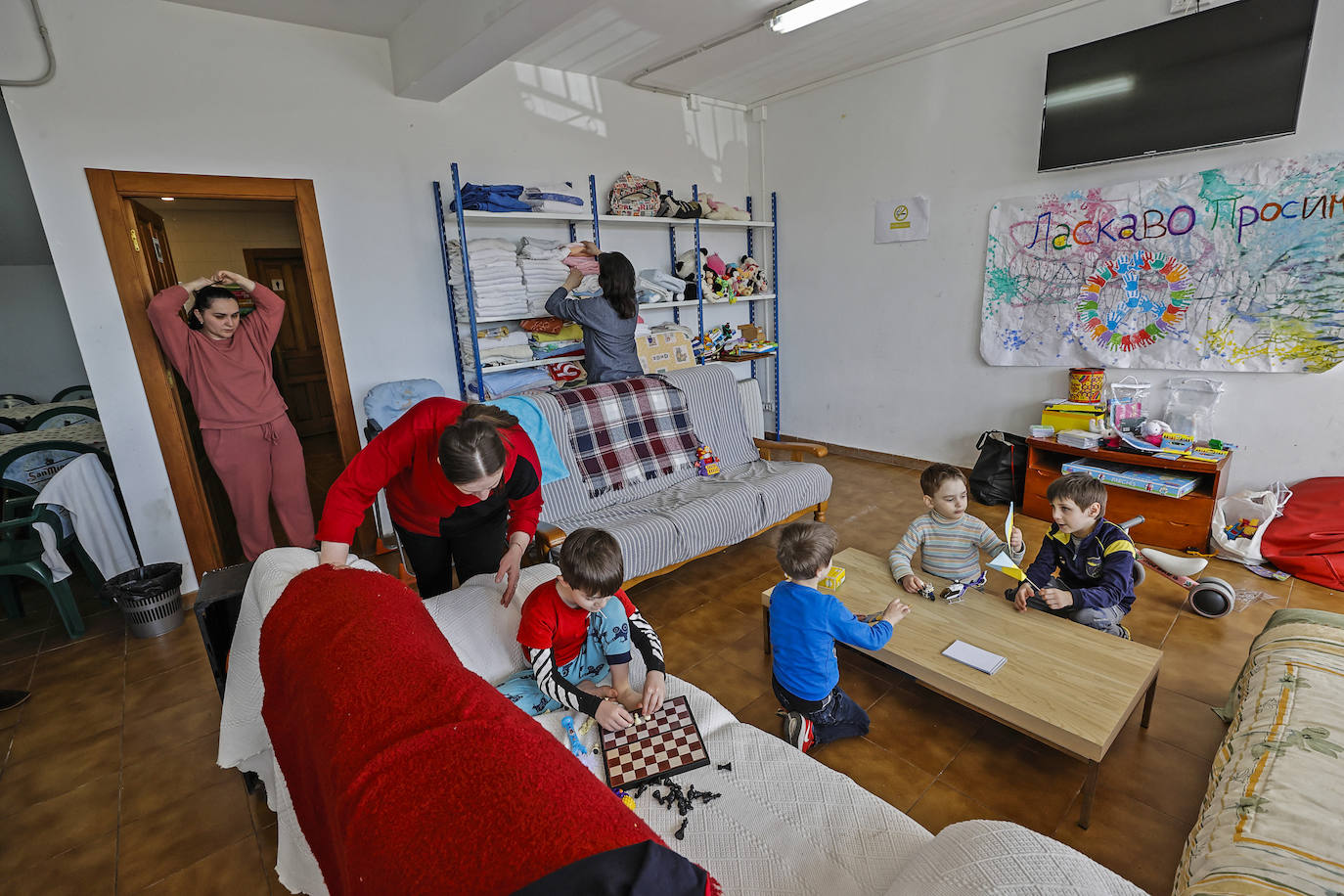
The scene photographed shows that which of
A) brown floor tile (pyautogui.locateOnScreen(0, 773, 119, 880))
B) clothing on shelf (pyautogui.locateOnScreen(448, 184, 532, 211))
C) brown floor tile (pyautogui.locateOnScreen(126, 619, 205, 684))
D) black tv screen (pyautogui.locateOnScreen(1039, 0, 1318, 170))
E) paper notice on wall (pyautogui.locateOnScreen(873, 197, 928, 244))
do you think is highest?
black tv screen (pyautogui.locateOnScreen(1039, 0, 1318, 170))

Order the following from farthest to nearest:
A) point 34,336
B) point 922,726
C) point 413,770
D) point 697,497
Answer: point 34,336 → point 697,497 → point 922,726 → point 413,770

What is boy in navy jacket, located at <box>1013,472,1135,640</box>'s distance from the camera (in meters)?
2.09

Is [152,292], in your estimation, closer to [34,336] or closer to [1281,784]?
[34,336]

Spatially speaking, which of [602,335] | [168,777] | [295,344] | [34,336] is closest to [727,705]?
[168,777]

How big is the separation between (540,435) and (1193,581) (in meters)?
3.07

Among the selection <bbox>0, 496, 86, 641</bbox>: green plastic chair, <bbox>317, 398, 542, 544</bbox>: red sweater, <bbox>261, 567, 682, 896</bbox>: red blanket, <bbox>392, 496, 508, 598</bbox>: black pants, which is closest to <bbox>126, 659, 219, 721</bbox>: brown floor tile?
<bbox>0, 496, 86, 641</bbox>: green plastic chair

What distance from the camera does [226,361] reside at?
2.89 meters

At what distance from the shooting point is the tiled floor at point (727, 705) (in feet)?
5.38

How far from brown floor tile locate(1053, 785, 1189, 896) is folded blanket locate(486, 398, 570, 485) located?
2.28 metres

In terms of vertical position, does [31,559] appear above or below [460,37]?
A: below

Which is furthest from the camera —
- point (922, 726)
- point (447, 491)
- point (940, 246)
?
point (940, 246)

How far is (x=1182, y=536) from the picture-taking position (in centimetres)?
313

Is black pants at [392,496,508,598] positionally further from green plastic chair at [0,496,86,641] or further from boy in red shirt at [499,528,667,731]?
green plastic chair at [0,496,86,641]

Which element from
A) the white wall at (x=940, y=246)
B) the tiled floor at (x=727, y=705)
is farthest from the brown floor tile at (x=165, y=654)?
the white wall at (x=940, y=246)
